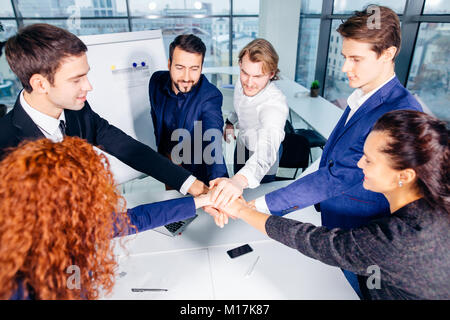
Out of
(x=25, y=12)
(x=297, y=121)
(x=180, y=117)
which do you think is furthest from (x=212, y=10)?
(x=180, y=117)

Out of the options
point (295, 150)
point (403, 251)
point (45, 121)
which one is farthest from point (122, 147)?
point (295, 150)

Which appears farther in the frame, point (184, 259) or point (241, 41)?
point (241, 41)

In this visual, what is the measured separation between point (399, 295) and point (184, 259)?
33.1 inches

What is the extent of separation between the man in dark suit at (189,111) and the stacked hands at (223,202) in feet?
0.70

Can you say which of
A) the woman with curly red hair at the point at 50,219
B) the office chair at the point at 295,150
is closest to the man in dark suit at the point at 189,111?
the office chair at the point at 295,150

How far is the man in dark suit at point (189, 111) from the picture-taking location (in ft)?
6.02

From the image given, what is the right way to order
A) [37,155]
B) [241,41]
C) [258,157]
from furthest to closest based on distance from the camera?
[241,41] → [258,157] → [37,155]

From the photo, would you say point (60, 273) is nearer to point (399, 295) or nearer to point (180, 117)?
point (399, 295)

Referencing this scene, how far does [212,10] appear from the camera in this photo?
6656 millimetres

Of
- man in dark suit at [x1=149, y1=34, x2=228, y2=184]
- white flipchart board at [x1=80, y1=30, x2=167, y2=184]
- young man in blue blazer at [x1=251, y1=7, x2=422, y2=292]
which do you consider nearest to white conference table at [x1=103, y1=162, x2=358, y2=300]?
young man in blue blazer at [x1=251, y1=7, x2=422, y2=292]

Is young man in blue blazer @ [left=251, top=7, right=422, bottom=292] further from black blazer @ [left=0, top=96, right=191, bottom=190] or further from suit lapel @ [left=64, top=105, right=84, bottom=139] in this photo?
suit lapel @ [left=64, top=105, right=84, bottom=139]

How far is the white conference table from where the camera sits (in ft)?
3.86

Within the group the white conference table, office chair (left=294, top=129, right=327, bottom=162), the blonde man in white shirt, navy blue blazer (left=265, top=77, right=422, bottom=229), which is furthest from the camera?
office chair (left=294, top=129, right=327, bottom=162)

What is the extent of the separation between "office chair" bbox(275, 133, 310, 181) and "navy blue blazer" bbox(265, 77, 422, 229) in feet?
3.67
